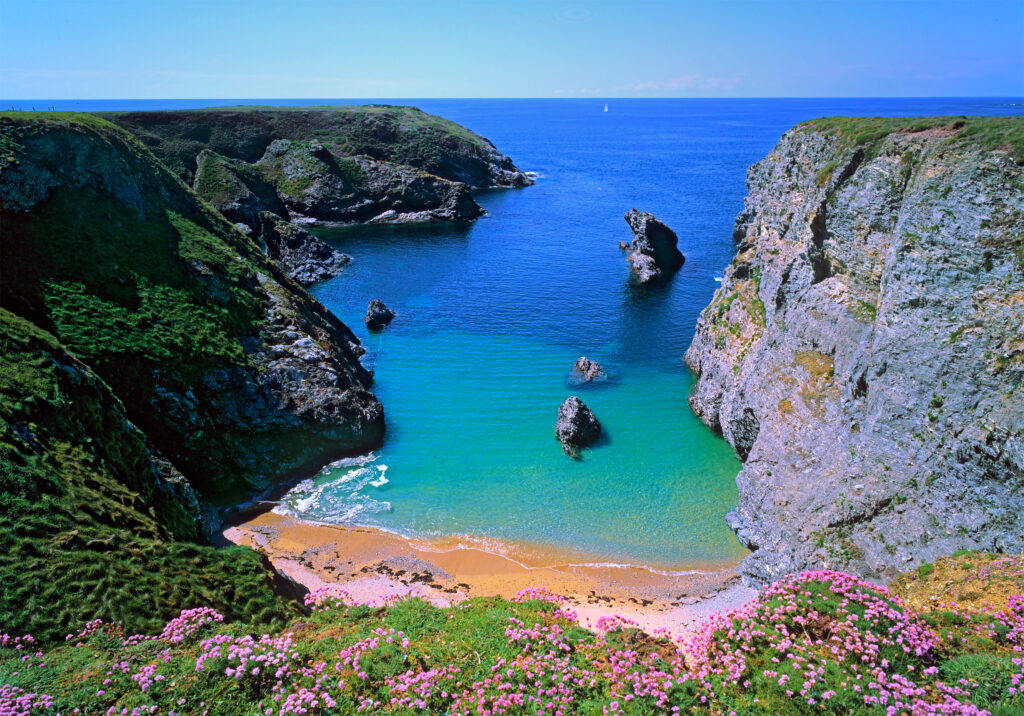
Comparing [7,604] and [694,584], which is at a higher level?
[7,604]

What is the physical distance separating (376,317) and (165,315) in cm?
2150

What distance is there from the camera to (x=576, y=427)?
35.3 meters

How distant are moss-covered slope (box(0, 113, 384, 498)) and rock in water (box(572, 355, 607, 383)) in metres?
15.6

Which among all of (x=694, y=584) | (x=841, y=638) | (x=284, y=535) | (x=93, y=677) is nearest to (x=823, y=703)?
(x=841, y=638)

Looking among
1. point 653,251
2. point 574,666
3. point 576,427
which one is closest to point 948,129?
point 576,427

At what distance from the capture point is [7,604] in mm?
16391

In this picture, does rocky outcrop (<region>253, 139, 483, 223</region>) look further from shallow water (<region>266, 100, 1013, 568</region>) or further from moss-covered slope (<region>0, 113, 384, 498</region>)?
moss-covered slope (<region>0, 113, 384, 498</region>)

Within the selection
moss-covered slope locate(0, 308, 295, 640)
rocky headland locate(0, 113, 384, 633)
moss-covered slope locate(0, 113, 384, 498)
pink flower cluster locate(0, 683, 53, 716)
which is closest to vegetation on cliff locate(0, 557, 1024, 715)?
pink flower cluster locate(0, 683, 53, 716)

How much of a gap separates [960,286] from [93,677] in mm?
29839

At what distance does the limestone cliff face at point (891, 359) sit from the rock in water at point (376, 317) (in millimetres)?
34021

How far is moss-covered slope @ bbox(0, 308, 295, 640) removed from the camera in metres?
17.3

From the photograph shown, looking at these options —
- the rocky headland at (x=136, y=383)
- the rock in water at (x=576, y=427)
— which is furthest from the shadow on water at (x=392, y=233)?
the rock in water at (x=576, y=427)

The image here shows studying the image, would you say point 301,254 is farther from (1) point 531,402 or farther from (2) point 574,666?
(2) point 574,666

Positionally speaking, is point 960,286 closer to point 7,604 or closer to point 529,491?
point 529,491
